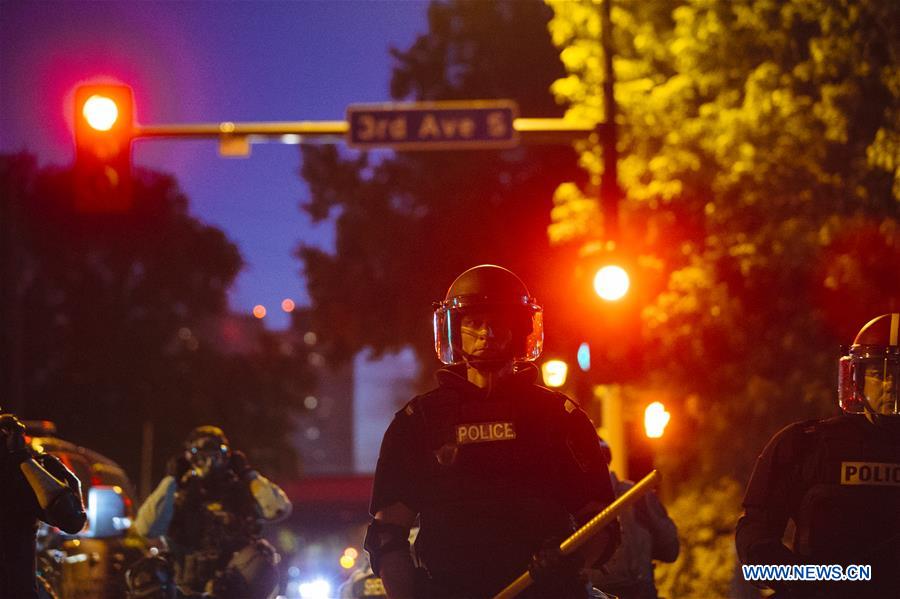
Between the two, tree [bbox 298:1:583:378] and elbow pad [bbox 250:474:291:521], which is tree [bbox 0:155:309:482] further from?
elbow pad [bbox 250:474:291:521]

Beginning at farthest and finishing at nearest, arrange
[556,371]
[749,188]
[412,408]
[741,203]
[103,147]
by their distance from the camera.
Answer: [556,371], [741,203], [749,188], [103,147], [412,408]

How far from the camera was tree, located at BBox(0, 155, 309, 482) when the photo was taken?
40.1 metres

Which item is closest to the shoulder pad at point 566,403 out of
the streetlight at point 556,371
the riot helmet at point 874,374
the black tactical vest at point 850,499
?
the black tactical vest at point 850,499

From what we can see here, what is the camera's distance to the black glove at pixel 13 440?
597 centimetres

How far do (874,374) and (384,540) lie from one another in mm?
2162

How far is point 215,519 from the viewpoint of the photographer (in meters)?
9.59

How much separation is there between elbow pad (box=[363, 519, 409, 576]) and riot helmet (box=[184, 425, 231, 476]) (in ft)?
17.2

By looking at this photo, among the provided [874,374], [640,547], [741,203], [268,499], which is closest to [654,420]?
[640,547]

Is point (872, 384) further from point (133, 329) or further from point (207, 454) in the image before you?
point (133, 329)

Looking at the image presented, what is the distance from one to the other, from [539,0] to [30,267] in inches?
784

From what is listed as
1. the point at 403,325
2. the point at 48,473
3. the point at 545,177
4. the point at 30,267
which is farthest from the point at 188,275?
the point at 48,473

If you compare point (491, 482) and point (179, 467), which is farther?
point (179, 467)

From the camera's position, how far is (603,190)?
12805 mm

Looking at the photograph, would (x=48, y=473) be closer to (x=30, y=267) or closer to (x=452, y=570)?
(x=452, y=570)
